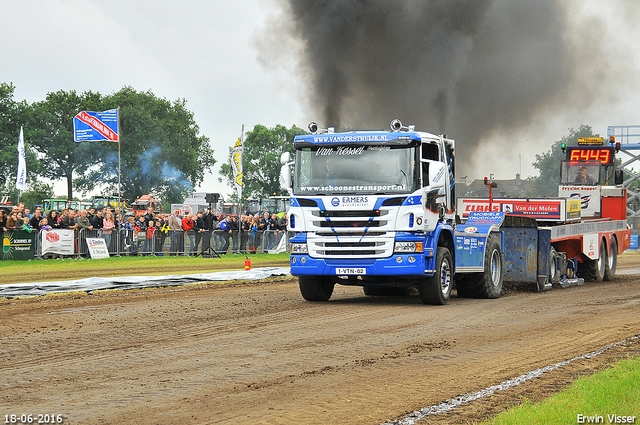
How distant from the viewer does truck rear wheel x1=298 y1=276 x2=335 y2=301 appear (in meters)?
14.0

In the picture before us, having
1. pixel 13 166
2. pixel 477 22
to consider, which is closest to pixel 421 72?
pixel 477 22

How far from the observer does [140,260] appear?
25078 millimetres

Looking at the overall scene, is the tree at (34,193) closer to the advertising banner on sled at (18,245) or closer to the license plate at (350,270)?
the advertising banner on sled at (18,245)

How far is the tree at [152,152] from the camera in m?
77.9

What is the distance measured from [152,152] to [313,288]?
70175 millimetres

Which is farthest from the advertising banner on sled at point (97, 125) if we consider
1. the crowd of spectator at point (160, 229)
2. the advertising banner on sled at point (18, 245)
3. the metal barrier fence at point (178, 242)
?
the advertising banner on sled at point (18, 245)

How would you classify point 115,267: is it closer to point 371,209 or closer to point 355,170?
point 355,170

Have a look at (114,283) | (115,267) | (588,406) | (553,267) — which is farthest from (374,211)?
(115,267)

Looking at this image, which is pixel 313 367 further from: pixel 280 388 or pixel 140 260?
pixel 140 260

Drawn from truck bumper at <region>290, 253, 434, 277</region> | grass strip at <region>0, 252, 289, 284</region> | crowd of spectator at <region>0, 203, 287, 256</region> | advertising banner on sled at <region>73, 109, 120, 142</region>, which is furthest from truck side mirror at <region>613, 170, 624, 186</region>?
advertising banner on sled at <region>73, 109, 120, 142</region>

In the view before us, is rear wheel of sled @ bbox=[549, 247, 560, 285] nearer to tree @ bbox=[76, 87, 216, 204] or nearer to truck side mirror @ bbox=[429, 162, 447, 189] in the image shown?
truck side mirror @ bbox=[429, 162, 447, 189]

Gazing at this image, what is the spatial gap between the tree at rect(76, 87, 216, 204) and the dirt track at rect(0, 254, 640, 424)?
6600 centimetres

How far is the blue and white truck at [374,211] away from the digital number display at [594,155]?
34.6ft

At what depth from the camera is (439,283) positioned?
43.2 ft
